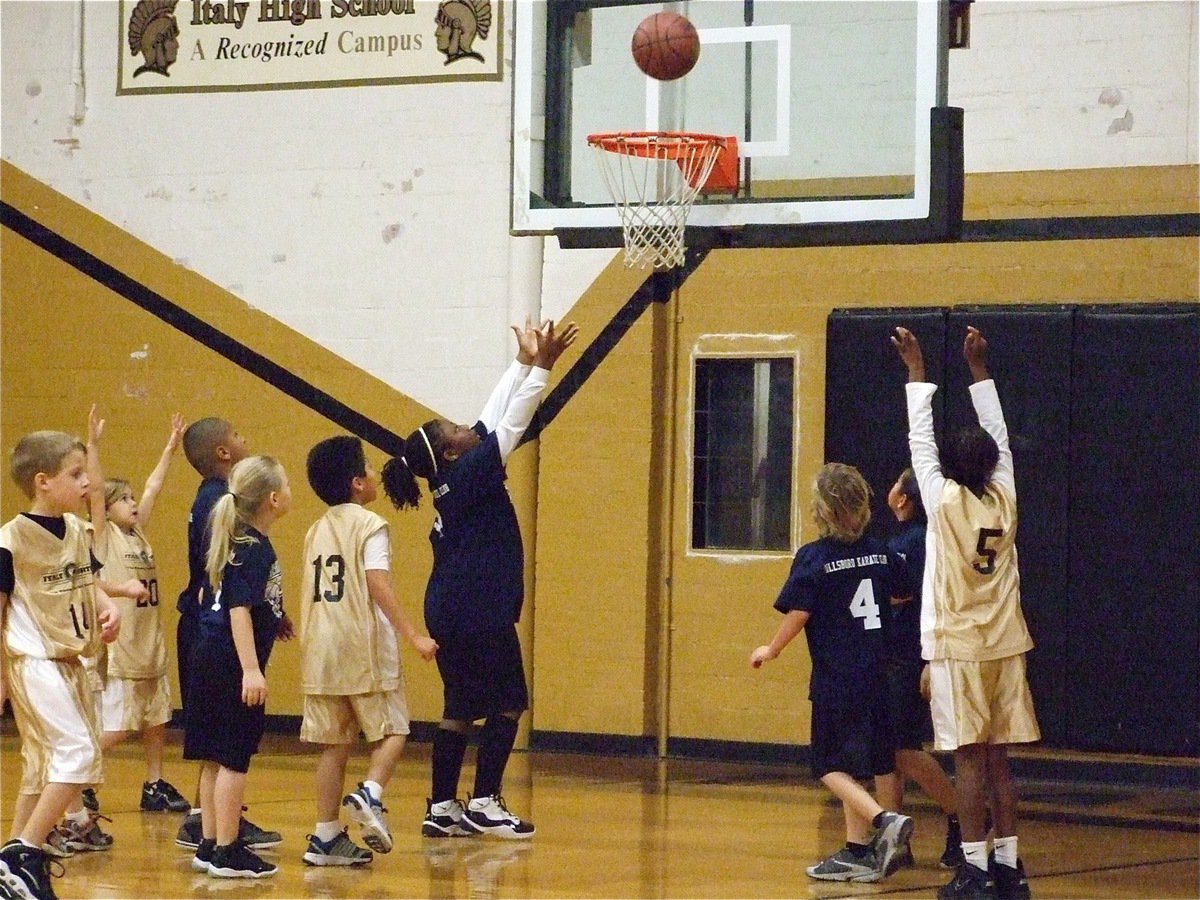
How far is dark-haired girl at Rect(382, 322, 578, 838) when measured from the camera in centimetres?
757

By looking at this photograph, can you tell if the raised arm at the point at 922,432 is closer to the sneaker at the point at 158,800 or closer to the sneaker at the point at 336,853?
the sneaker at the point at 336,853

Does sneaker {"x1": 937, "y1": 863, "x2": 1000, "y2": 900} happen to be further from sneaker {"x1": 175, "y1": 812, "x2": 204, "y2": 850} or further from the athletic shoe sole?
sneaker {"x1": 175, "y1": 812, "x2": 204, "y2": 850}

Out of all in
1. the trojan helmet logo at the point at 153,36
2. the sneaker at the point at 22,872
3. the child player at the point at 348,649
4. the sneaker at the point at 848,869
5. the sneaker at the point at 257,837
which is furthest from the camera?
the trojan helmet logo at the point at 153,36

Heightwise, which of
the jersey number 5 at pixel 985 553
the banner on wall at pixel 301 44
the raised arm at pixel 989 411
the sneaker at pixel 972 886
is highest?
the banner on wall at pixel 301 44

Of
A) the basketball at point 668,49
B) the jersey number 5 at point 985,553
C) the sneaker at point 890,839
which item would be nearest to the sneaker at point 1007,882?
the sneaker at point 890,839

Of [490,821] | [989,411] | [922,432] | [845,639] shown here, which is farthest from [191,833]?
[989,411]

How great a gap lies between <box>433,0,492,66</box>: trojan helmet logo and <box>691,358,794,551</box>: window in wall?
2.36 metres

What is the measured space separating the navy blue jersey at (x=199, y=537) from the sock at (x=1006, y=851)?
10.3ft

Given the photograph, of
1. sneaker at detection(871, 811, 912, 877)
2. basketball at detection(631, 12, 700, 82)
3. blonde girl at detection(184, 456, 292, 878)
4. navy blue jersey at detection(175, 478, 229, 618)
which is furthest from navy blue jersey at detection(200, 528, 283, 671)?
basketball at detection(631, 12, 700, 82)

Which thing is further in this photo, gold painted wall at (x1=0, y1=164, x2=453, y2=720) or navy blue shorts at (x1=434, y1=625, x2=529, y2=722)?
gold painted wall at (x1=0, y1=164, x2=453, y2=720)

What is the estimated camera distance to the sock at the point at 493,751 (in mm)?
7695

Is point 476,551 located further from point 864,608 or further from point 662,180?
point 662,180

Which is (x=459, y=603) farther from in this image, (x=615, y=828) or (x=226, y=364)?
(x=226, y=364)

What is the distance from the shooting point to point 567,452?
10953mm
